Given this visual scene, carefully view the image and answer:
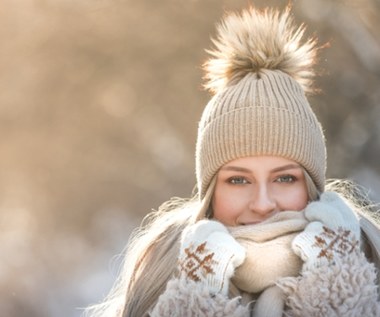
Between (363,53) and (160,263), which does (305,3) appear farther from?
(160,263)

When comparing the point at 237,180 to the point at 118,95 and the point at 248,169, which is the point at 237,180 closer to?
the point at 248,169

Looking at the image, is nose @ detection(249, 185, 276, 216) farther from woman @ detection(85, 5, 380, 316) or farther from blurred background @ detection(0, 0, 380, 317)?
blurred background @ detection(0, 0, 380, 317)

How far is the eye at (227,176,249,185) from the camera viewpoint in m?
3.29

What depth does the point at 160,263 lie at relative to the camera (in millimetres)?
3410

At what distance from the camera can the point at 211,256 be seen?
3043 mm

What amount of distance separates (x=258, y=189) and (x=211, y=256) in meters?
0.31

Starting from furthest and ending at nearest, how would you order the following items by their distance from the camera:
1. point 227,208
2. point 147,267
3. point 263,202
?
point 147,267
point 227,208
point 263,202

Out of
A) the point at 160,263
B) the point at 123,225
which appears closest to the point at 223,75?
the point at 160,263

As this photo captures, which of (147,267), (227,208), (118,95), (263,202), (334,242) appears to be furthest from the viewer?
(118,95)

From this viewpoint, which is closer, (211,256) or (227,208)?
(211,256)

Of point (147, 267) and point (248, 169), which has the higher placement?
point (248, 169)

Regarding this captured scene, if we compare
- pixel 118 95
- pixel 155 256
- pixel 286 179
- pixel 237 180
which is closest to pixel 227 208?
pixel 237 180

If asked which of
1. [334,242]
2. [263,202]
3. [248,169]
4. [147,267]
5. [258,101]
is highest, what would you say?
[258,101]

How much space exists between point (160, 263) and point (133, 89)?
197 inches
